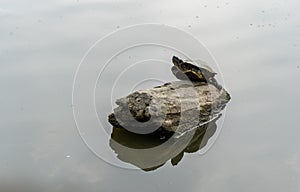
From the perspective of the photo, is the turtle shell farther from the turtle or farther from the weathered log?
the weathered log

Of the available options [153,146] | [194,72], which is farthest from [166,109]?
[194,72]

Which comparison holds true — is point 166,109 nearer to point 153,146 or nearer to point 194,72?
point 153,146

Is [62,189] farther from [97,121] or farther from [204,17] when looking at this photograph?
[204,17]

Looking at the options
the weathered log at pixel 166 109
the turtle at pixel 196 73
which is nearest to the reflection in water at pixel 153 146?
the weathered log at pixel 166 109

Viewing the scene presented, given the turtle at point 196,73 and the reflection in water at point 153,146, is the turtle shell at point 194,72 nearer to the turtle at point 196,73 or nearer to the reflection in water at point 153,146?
the turtle at point 196,73

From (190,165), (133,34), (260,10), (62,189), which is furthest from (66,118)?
(260,10)

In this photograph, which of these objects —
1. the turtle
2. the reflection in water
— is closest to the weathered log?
the reflection in water
